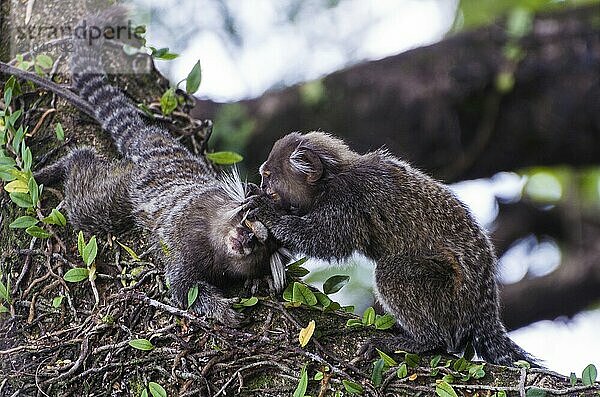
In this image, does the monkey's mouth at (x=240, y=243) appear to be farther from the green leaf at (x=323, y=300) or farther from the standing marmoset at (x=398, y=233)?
the green leaf at (x=323, y=300)

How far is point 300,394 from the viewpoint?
3.14 meters

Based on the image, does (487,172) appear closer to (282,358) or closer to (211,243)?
(211,243)

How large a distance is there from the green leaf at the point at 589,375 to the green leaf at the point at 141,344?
167 centimetres

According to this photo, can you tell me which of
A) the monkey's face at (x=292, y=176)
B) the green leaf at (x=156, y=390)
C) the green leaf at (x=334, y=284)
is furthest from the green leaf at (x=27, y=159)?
the green leaf at (x=334, y=284)

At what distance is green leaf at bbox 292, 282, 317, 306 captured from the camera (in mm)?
3588

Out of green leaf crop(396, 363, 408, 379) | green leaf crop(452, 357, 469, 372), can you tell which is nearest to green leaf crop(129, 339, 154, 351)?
green leaf crop(396, 363, 408, 379)

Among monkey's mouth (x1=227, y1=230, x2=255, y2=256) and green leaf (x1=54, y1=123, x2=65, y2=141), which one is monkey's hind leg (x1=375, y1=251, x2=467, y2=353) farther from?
green leaf (x1=54, y1=123, x2=65, y2=141)

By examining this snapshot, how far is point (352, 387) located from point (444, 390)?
0.34m

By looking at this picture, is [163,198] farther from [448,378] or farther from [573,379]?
[573,379]

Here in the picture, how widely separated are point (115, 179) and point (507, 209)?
4501mm

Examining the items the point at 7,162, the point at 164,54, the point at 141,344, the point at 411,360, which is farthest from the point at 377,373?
the point at 164,54

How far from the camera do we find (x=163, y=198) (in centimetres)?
443

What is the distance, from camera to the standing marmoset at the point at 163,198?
3936mm

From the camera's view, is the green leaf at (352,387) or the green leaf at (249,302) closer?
the green leaf at (352,387)
